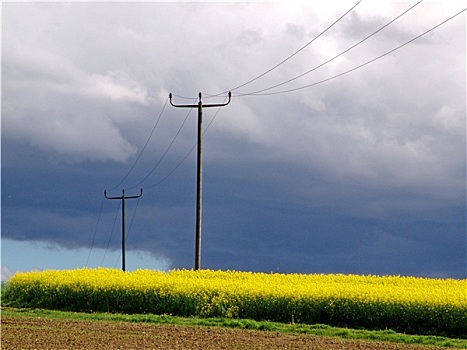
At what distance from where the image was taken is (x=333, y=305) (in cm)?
2508

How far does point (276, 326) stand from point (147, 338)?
5081 mm

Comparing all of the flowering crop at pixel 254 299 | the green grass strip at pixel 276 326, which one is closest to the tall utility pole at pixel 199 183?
the flowering crop at pixel 254 299

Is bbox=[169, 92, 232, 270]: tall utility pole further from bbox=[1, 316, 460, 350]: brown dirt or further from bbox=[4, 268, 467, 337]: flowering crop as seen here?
bbox=[1, 316, 460, 350]: brown dirt

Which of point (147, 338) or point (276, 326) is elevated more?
point (276, 326)

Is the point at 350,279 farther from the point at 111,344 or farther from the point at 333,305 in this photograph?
the point at 111,344

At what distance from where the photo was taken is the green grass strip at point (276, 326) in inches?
868

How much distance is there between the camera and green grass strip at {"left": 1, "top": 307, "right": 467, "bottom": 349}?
72.3 ft

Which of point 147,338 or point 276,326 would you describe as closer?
point 147,338

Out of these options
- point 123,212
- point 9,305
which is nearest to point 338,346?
point 9,305

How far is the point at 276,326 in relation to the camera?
23.4 meters

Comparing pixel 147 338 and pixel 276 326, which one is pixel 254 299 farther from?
pixel 147 338

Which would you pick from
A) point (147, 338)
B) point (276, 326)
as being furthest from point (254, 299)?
point (147, 338)

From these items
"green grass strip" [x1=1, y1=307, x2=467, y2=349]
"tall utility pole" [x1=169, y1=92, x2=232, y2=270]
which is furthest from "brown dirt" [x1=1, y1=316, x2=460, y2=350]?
"tall utility pole" [x1=169, y1=92, x2=232, y2=270]

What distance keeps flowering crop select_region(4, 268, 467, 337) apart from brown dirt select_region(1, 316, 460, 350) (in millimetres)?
3240
